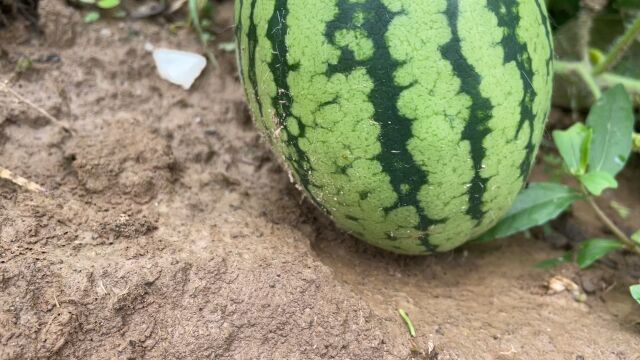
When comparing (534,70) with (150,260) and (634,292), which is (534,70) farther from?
(150,260)

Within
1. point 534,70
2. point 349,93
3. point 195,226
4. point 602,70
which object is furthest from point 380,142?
point 602,70

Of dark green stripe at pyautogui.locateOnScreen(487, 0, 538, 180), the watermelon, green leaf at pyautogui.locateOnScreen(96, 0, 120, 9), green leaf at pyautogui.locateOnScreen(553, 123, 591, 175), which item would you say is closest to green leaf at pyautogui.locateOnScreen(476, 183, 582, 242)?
green leaf at pyautogui.locateOnScreen(553, 123, 591, 175)

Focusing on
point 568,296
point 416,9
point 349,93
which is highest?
point 416,9

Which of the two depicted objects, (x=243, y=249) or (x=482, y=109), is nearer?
(x=482, y=109)

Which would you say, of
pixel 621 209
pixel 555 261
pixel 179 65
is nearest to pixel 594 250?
pixel 555 261

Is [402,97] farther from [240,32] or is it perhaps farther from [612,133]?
[612,133]

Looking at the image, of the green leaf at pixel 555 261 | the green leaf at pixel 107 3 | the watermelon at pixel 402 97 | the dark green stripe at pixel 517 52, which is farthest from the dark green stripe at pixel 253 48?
the green leaf at pixel 555 261
